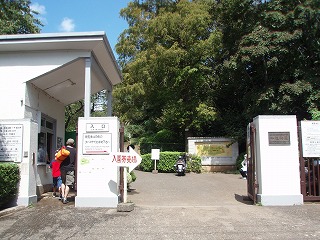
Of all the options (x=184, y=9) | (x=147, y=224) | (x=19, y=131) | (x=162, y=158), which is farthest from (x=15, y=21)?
(x=147, y=224)

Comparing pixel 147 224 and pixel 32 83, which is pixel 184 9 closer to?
pixel 32 83

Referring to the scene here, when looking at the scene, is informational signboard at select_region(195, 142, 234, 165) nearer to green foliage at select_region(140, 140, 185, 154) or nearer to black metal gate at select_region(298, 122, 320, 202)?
green foliage at select_region(140, 140, 185, 154)

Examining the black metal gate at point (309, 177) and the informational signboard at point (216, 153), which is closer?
the black metal gate at point (309, 177)

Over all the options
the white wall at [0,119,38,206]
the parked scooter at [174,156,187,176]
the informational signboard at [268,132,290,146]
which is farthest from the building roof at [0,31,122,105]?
the parked scooter at [174,156,187,176]

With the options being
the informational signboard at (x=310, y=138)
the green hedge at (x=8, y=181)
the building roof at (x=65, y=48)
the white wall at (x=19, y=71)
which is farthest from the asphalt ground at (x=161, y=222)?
the building roof at (x=65, y=48)

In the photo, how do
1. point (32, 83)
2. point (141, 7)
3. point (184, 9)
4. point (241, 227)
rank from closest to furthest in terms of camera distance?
1. point (241, 227)
2. point (32, 83)
3. point (184, 9)
4. point (141, 7)

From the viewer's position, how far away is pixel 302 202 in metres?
9.39

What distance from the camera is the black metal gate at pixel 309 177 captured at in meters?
9.57

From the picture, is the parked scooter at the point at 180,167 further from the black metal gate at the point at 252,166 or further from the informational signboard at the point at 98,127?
the informational signboard at the point at 98,127

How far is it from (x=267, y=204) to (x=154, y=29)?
722 inches

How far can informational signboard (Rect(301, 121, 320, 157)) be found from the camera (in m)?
9.62

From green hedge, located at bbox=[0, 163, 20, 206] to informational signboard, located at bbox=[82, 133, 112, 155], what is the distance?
5.99 ft

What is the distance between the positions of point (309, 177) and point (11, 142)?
814 centimetres

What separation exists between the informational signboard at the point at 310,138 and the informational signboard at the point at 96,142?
522 cm
